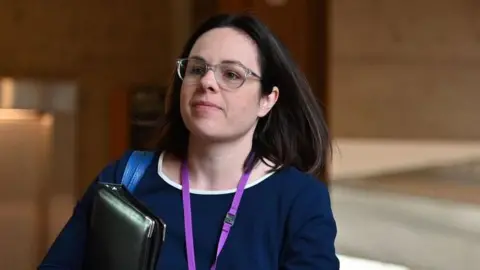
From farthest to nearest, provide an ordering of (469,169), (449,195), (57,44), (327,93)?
(57,44), (327,93), (469,169), (449,195)

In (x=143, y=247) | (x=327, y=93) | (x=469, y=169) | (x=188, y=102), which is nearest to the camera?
(x=143, y=247)

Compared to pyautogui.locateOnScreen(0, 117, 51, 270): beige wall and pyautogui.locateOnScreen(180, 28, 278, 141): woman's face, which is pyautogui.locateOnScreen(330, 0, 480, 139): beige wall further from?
pyautogui.locateOnScreen(0, 117, 51, 270): beige wall

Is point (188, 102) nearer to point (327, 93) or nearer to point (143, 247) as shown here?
point (143, 247)

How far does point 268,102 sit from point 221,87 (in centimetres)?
10

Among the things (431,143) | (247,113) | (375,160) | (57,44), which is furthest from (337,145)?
(57,44)

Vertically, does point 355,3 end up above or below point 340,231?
above

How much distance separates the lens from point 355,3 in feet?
6.49

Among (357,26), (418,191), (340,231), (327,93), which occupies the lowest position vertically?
(340,231)

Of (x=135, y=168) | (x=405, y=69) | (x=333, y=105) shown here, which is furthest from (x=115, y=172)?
(x=405, y=69)

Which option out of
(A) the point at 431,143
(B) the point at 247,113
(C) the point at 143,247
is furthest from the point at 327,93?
(C) the point at 143,247

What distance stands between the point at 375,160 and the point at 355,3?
0.43 meters

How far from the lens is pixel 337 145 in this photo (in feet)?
6.34

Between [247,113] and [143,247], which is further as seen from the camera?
[247,113]

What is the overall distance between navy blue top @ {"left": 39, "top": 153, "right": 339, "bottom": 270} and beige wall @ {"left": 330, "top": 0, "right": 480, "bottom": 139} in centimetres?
100
